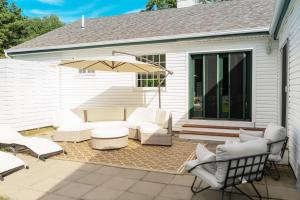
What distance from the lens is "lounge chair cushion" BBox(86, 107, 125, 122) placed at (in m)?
8.98

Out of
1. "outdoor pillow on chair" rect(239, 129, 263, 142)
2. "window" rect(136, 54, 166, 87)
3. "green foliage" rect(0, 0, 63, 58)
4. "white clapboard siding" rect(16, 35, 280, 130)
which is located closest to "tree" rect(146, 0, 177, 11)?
"green foliage" rect(0, 0, 63, 58)

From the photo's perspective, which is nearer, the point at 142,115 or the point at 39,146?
the point at 39,146

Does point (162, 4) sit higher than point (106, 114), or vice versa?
point (162, 4)

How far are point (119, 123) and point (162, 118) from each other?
4.83 feet

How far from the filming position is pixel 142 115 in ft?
28.7

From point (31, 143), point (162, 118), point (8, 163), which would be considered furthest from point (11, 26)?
point (8, 163)

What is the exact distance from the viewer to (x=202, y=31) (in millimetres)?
8875

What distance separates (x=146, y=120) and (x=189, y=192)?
4.58 meters

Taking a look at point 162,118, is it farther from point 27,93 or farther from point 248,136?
point 27,93

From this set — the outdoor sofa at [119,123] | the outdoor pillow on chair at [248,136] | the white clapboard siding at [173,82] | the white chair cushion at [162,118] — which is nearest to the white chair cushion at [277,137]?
the outdoor pillow on chair at [248,136]

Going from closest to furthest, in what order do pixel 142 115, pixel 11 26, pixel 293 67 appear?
pixel 293 67
pixel 142 115
pixel 11 26

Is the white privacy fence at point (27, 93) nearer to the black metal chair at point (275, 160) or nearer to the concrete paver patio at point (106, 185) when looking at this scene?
the concrete paver patio at point (106, 185)

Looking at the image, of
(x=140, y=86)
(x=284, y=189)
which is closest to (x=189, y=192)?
(x=284, y=189)

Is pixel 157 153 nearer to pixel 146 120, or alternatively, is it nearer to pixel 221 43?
pixel 146 120
